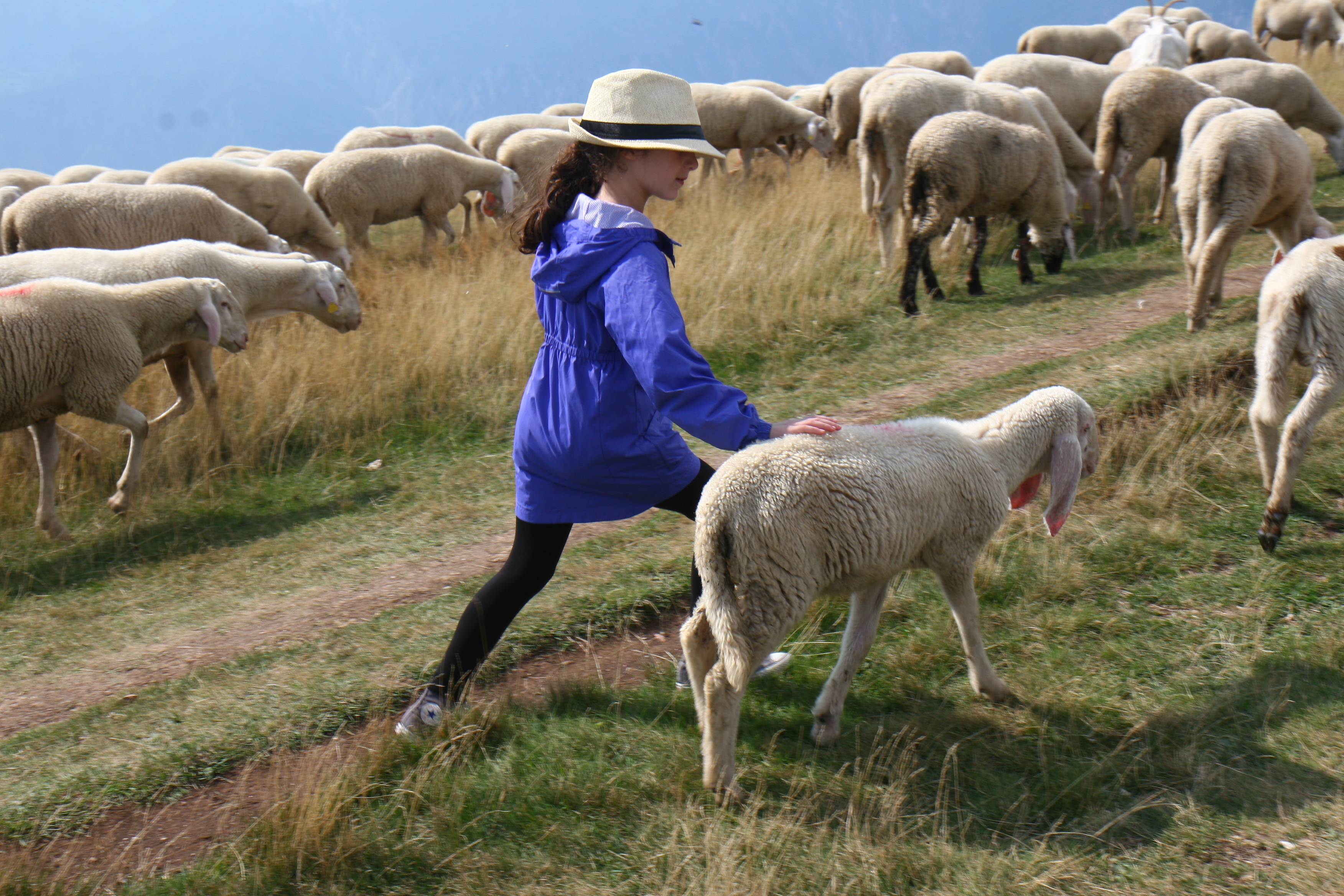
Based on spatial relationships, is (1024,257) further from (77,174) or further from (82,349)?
(77,174)

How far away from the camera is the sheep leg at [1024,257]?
8.88 metres

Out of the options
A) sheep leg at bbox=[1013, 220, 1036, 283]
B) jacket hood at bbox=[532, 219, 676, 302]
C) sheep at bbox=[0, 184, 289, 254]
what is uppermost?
jacket hood at bbox=[532, 219, 676, 302]

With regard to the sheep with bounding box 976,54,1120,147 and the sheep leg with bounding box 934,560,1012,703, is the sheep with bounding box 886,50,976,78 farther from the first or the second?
the sheep leg with bounding box 934,560,1012,703

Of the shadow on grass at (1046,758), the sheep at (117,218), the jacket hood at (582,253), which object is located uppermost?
the jacket hood at (582,253)

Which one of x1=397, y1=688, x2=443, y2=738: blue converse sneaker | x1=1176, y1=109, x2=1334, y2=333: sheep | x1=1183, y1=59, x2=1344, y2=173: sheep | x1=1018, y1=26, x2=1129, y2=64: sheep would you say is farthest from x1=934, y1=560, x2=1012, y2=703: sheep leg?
x1=1018, y1=26, x2=1129, y2=64: sheep

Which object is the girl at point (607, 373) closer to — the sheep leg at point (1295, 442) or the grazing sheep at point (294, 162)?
the sheep leg at point (1295, 442)

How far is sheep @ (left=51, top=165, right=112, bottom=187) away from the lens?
44.0 feet

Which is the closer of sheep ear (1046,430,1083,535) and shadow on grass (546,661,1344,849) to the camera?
shadow on grass (546,661,1344,849)

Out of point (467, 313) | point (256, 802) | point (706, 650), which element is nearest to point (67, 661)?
point (256, 802)

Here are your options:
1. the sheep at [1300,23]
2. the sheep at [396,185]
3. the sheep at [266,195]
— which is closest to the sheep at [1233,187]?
the sheep at [396,185]

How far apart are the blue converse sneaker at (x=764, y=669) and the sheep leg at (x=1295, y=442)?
2095 millimetres

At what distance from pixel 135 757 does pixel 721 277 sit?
6397 mm

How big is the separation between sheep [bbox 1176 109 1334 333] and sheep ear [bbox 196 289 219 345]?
6.23 metres

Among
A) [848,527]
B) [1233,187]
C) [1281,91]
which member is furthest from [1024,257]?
[848,527]
